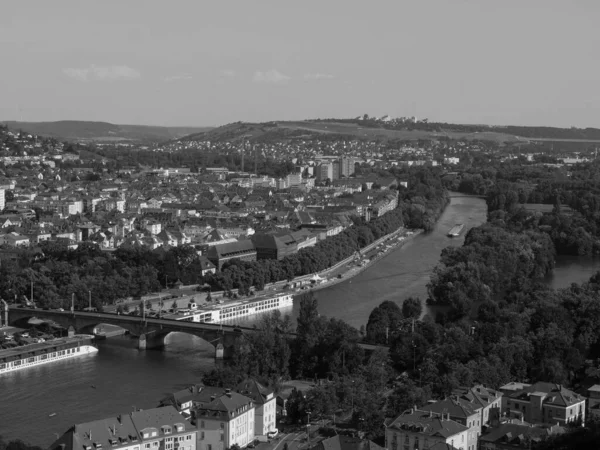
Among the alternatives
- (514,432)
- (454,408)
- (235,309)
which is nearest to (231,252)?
(235,309)

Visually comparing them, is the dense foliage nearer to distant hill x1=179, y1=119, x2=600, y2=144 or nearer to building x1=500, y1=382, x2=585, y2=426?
building x1=500, y1=382, x2=585, y2=426

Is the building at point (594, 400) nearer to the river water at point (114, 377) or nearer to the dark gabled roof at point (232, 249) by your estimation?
the river water at point (114, 377)

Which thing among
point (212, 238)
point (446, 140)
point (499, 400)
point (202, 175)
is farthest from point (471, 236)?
point (446, 140)

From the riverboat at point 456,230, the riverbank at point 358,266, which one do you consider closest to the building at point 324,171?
the riverboat at point 456,230

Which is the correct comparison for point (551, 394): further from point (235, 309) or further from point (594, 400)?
point (235, 309)

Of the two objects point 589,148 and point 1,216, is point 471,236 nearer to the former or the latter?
point 1,216

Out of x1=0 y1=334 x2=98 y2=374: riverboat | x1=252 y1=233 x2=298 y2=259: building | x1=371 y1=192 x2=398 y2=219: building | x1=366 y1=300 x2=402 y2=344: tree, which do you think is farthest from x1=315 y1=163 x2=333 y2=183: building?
x1=0 y1=334 x2=98 y2=374: riverboat

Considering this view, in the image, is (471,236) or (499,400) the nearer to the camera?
(499,400)
